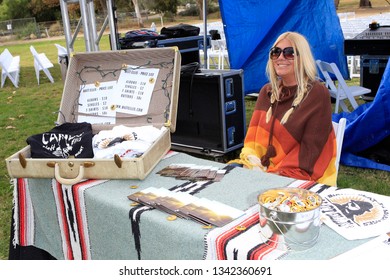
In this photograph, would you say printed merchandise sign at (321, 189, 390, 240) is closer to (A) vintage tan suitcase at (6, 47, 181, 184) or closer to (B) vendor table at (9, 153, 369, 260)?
(B) vendor table at (9, 153, 369, 260)

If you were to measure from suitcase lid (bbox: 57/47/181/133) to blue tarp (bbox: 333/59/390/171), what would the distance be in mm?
1956

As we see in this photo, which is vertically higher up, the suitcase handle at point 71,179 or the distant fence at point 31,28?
the distant fence at point 31,28

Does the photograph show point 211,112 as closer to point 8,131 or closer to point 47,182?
point 47,182

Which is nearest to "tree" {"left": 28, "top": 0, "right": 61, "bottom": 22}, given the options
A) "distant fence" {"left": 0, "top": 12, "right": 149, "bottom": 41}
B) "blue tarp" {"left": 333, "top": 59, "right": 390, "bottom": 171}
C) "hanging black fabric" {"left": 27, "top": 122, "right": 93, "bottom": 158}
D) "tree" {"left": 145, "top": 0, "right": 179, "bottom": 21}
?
"distant fence" {"left": 0, "top": 12, "right": 149, "bottom": 41}

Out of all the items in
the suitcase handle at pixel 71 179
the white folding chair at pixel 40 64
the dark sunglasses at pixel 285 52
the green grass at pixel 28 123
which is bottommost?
the green grass at pixel 28 123

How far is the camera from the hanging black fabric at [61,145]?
Result: 1973 mm

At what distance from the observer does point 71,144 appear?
2.02m

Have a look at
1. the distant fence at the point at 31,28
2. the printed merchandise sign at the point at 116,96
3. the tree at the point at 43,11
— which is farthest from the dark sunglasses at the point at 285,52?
the tree at the point at 43,11

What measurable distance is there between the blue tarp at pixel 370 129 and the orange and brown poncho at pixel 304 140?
1.66m

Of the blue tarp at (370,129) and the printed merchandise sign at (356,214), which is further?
the blue tarp at (370,129)

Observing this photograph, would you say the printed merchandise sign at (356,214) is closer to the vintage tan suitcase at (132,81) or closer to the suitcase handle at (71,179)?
the vintage tan suitcase at (132,81)

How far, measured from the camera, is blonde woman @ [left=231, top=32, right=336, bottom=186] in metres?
2.03

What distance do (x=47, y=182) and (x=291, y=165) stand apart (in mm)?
1024

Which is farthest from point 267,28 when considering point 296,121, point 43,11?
point 43,11
